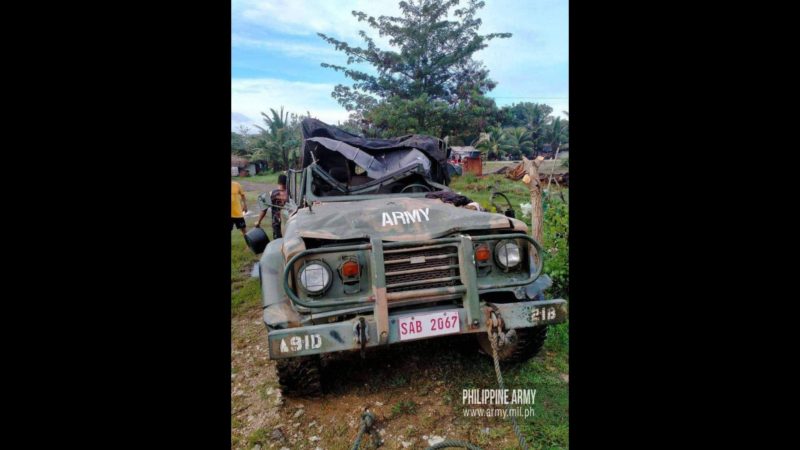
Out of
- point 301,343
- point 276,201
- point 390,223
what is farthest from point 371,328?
point 276,201

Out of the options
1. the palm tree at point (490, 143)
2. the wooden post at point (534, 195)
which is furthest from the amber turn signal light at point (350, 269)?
the palm tree at point (490, 143)

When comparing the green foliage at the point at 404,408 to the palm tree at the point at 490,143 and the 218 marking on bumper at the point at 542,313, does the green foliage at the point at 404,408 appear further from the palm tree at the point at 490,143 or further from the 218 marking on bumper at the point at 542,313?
the palm tree at the point at 490,143

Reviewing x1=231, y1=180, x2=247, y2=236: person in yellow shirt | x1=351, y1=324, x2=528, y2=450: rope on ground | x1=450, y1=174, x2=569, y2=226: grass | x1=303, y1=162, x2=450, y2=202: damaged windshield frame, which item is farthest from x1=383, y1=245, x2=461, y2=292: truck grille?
x1=231, y1=180, x2=247, y2=236: person in yellow shirt

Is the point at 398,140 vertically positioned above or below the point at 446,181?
above

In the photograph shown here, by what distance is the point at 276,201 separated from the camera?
18.4 feet

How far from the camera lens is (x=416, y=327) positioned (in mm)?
2773

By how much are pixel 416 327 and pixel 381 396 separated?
72 centimetres

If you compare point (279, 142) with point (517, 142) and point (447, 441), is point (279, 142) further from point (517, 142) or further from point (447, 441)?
point (447, 441)

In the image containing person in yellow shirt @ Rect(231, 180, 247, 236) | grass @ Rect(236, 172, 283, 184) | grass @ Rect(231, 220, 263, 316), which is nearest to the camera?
grass @ Rect(236, 172, 283, 184)

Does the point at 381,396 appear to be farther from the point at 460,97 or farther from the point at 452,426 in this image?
the point at 460,97

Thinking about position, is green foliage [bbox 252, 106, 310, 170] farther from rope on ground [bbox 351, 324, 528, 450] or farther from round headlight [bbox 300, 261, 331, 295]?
rope on ground [bbox 351, 324, 528, 450]
